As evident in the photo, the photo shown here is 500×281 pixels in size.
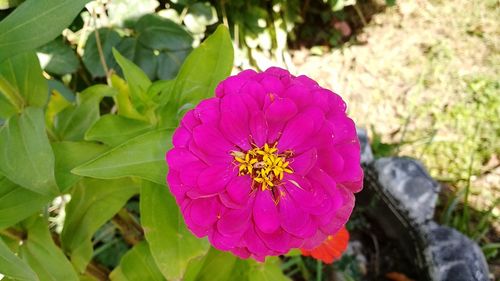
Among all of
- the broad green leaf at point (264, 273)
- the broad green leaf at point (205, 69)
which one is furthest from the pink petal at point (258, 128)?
the broad green leaf at point (264, 273)

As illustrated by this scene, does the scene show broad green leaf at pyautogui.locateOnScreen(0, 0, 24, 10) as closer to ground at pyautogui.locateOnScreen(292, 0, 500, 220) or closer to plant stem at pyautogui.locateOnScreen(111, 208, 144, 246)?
plant stem at pyautogui.locateOnScreen(111, 208, 144, 246)

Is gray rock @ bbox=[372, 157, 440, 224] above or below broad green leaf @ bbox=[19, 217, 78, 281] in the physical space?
below

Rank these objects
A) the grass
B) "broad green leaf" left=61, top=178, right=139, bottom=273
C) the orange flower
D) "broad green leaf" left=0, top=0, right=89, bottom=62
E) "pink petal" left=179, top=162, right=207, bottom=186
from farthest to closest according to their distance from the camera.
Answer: the grass → the orange flower → "broad green leaf" left=61, top=178, right=139, bottom=273 → "broad green leaf" left=0, top=0, right=89, bottom=62 → "pink petal" left=179, top=162, right=207, bottom=186

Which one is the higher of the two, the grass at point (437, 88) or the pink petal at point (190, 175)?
the pink petal at point (190, 175)

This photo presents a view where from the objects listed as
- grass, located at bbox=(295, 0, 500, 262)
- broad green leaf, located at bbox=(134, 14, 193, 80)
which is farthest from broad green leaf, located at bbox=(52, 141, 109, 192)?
grass, located at bbox=(295, 0, 500, 262)

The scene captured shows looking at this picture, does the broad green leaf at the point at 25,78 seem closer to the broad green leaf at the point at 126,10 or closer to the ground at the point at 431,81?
the broad green leaf at the point at 126,10

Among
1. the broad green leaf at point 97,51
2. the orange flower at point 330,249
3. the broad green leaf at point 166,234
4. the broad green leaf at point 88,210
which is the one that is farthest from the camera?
the broad green leaf at point 97,51
